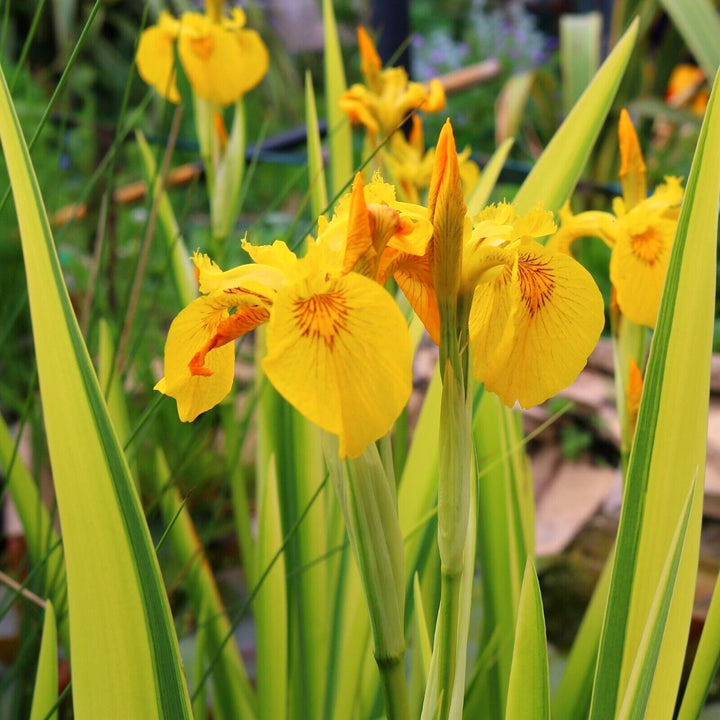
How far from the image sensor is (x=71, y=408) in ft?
1.16

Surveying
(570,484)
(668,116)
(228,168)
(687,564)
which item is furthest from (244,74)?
(668,116)

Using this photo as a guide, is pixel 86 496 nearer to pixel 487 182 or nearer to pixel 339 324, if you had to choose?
pixel 339 324

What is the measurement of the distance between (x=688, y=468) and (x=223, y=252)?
611mm

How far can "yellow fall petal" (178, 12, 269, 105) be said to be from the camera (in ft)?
3.11

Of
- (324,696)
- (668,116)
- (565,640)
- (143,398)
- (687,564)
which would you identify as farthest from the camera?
(668,116)

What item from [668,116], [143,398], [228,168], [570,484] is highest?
[228,168]

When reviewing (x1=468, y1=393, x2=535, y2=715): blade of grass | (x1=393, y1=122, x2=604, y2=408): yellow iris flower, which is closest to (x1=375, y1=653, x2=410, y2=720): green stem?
(x1=393, y1=122, x2=604, y2=408): yellow iris flower

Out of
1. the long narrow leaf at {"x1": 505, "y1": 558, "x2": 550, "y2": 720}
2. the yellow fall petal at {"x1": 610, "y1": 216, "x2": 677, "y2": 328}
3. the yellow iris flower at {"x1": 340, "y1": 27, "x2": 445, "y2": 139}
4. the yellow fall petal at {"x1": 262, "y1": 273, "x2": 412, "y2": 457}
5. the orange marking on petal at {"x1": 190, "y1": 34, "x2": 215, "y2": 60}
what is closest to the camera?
the yellow fall petal at {"x1": 262, "y1": 273, "x2": 412, "y2": 457}

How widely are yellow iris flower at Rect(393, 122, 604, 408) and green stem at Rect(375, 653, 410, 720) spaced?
126mm

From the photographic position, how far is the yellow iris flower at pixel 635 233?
56 cm

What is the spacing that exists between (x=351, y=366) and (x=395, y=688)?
167mm

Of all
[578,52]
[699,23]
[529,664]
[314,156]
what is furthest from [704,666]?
[578,52]

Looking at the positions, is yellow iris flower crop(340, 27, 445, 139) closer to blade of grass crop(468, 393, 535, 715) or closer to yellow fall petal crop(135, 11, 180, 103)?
yellow fall petal crop(135, 11, 180, 103)

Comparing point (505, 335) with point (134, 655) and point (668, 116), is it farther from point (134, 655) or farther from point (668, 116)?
point (668, 116)
